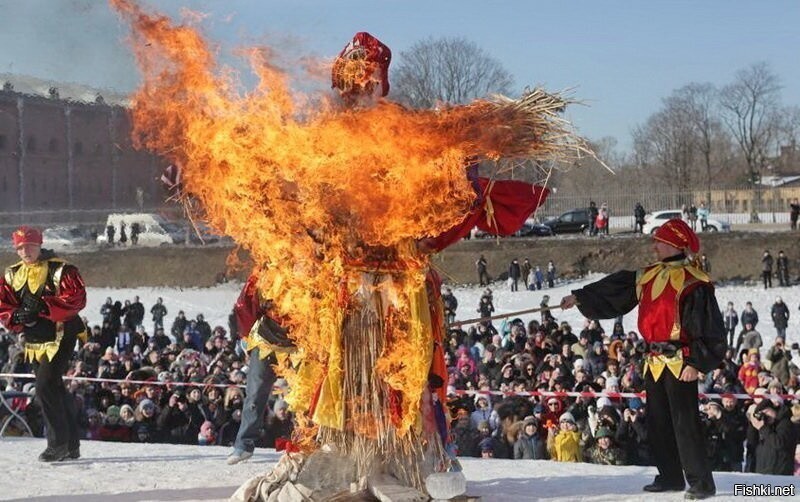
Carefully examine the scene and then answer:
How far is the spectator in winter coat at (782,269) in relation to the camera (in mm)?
32906

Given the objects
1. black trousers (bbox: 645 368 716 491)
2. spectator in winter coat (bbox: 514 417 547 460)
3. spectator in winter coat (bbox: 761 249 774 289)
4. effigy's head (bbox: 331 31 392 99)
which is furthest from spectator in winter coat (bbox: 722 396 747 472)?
spectator in winter coat (bbox: 761 249 774 289)

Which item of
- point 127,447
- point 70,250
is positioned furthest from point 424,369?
point 70,250

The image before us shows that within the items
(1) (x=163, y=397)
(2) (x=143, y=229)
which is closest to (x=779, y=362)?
(1) (x=163, y=397)

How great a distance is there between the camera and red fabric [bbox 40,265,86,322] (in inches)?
319

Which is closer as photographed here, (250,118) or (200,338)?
(250,118)

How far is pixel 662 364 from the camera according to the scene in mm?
6641

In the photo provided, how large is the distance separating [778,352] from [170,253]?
92.1 feet

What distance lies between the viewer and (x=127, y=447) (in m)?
8.84

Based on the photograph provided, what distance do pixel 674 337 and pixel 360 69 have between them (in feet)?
8.30

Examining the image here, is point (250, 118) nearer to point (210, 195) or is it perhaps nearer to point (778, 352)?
point (210, 195)

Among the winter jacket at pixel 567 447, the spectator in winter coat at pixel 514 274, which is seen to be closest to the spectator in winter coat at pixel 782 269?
the spectator in winter coat at pixel 514 274

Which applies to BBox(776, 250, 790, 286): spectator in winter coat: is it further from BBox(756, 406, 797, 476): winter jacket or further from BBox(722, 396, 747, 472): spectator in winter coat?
BBox(756, 406, 797, 476): winter jacket

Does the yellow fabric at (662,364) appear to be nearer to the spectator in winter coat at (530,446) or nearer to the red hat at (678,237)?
the red hat at (678,237)

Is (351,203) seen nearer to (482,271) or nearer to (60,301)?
(60,301)
